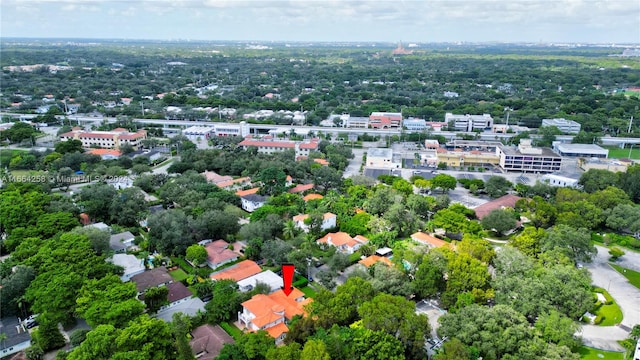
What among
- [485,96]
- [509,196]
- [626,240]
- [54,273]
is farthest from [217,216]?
[485,96]

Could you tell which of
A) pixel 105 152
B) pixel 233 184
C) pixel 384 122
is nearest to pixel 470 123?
pixel 384 122

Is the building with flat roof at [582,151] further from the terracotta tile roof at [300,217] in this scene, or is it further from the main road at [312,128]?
the terracotta tile roof at [300,217]

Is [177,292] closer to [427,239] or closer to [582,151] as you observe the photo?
[427,239]

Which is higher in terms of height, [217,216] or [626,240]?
[217,216]

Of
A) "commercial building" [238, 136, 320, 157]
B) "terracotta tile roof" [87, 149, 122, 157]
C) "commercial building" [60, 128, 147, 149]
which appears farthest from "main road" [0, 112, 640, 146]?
"terracotta tile roof" [87, 149, 122, 157]

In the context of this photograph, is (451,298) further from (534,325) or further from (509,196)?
(509,196)

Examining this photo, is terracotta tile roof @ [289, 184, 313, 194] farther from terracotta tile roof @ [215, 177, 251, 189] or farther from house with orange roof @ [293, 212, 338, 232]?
house with orange roof @ [293, 212, 338, 232]
